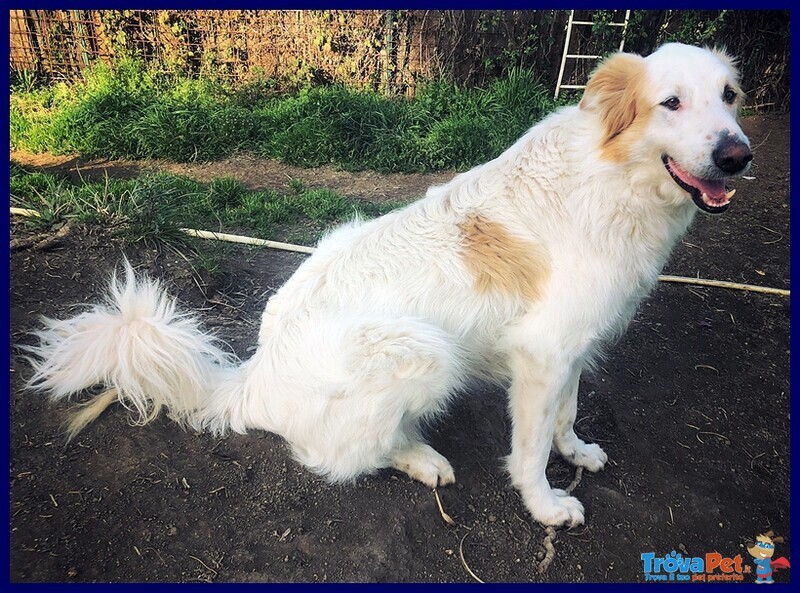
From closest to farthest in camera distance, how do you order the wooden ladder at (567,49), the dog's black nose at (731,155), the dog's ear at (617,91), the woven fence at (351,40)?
1. the dog's black nose at (731,155)
2. the dog's ear at (617,91)
3. the woven fence at (351,40)
4. the wooden ladder at (567,49)

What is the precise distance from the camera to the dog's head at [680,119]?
2.16 m

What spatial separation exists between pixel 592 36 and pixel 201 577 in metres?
8.70

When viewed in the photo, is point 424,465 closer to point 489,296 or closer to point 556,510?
point 556,510

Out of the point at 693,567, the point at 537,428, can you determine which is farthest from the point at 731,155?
the point at 693,567

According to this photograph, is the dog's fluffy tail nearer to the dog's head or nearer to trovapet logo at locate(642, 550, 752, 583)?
the dog's head

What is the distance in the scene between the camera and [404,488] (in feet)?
9.09

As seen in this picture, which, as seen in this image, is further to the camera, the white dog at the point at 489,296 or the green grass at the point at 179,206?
the green grass at the point at 179,206

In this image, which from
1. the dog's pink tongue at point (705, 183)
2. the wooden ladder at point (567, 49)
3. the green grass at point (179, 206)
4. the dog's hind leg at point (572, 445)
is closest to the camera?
the dog's pink tongue at point (705, 183)

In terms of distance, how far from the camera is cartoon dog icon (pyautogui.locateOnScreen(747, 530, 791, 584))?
253cm

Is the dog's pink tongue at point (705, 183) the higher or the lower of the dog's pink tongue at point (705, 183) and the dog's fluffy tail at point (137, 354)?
the higher

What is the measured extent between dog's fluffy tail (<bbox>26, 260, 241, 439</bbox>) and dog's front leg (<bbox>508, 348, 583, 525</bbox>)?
1.53 metres

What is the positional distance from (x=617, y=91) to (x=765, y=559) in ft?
7.34

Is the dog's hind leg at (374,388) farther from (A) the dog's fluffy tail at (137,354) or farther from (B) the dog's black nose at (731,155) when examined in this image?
(B) the dog's black nose at (731,155)

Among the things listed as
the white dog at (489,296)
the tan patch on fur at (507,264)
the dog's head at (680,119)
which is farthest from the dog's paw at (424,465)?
the dog's head at (680,119)
